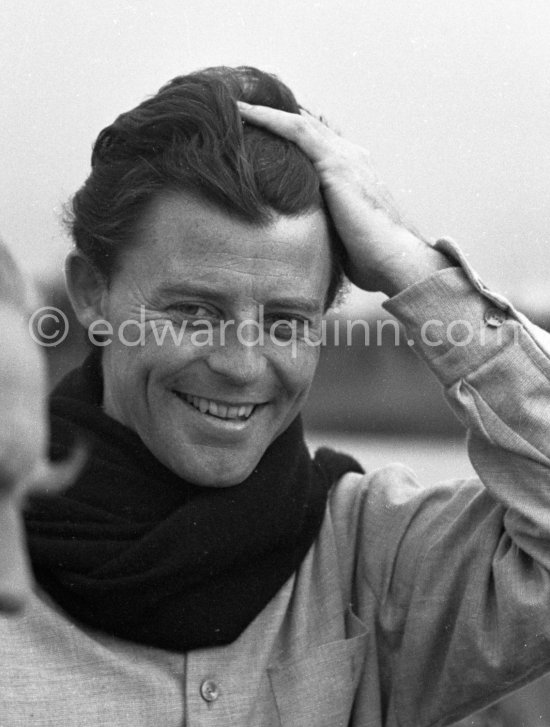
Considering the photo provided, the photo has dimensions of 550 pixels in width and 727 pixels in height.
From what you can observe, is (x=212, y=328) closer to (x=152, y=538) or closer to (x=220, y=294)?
(x=220, y=294)

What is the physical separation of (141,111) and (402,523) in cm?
77

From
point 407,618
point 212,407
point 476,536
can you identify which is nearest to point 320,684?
point 407,618

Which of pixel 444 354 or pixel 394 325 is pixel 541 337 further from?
pixel 394 325

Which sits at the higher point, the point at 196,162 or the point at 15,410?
the point at 15,410

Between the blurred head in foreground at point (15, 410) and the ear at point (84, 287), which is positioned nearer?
the blurred head in foreground at point (15, 410)

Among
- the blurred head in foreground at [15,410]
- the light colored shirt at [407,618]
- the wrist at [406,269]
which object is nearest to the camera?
the blurred head in foreground at [15,410]

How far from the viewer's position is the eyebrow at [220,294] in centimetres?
157

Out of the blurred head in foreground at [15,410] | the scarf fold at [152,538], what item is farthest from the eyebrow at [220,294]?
the blurred head in foreground at [15,410]

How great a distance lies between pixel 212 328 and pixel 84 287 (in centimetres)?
24

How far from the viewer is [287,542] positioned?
169 centimetres

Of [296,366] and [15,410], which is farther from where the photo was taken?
[296,366]

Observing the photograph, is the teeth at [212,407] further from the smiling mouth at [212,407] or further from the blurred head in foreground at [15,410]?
the blurred head in foreground at [15,410]

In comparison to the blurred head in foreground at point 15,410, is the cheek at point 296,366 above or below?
below

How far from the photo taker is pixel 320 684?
1.66 meters
